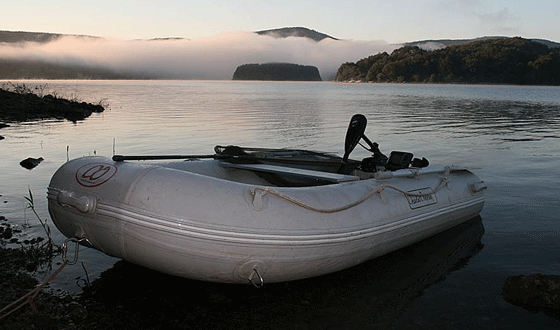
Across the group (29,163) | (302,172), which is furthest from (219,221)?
(29,163)

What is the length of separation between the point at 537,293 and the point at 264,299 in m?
2.79

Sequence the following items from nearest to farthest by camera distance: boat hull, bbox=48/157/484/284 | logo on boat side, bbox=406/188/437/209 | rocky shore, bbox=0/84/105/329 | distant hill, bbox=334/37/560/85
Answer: rocky shore, bbox=0/84/105/329 < boat hull, bbox=48/157/484/284 < logo on boat side, bbox=406/188/437/209 < distant hill, bbox=334/37/560/85

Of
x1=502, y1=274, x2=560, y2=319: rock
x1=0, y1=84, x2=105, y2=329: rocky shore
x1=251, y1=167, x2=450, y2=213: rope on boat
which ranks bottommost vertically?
x1=0, y1=84, x2=105, y2=329: rocky shore

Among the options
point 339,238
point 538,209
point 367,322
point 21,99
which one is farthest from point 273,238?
point 21,99

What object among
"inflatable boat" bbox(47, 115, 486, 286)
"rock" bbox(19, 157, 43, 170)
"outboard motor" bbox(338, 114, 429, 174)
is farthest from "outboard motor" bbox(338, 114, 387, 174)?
"rock" bbox(19, 157, 43, 170)

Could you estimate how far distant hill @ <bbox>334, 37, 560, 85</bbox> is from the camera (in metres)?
146

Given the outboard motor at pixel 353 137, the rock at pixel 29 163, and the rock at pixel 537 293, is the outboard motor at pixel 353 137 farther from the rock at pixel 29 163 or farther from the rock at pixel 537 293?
the rock at pixel 29 163

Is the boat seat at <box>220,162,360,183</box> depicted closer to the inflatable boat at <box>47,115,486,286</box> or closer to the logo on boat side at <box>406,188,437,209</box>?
the inflatable boat at <box>47,115,486,286</box>

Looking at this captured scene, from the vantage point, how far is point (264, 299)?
5.27 metres

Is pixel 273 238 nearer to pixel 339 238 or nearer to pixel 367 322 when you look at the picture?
pixel 339 238

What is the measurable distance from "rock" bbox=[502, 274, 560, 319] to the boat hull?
1.52m

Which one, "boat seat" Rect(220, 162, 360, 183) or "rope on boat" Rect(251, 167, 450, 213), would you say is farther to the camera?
"boat seat" Rect(220, 162, 360, 183)

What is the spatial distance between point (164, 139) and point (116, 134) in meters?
2.63

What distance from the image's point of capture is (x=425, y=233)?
693 cm
